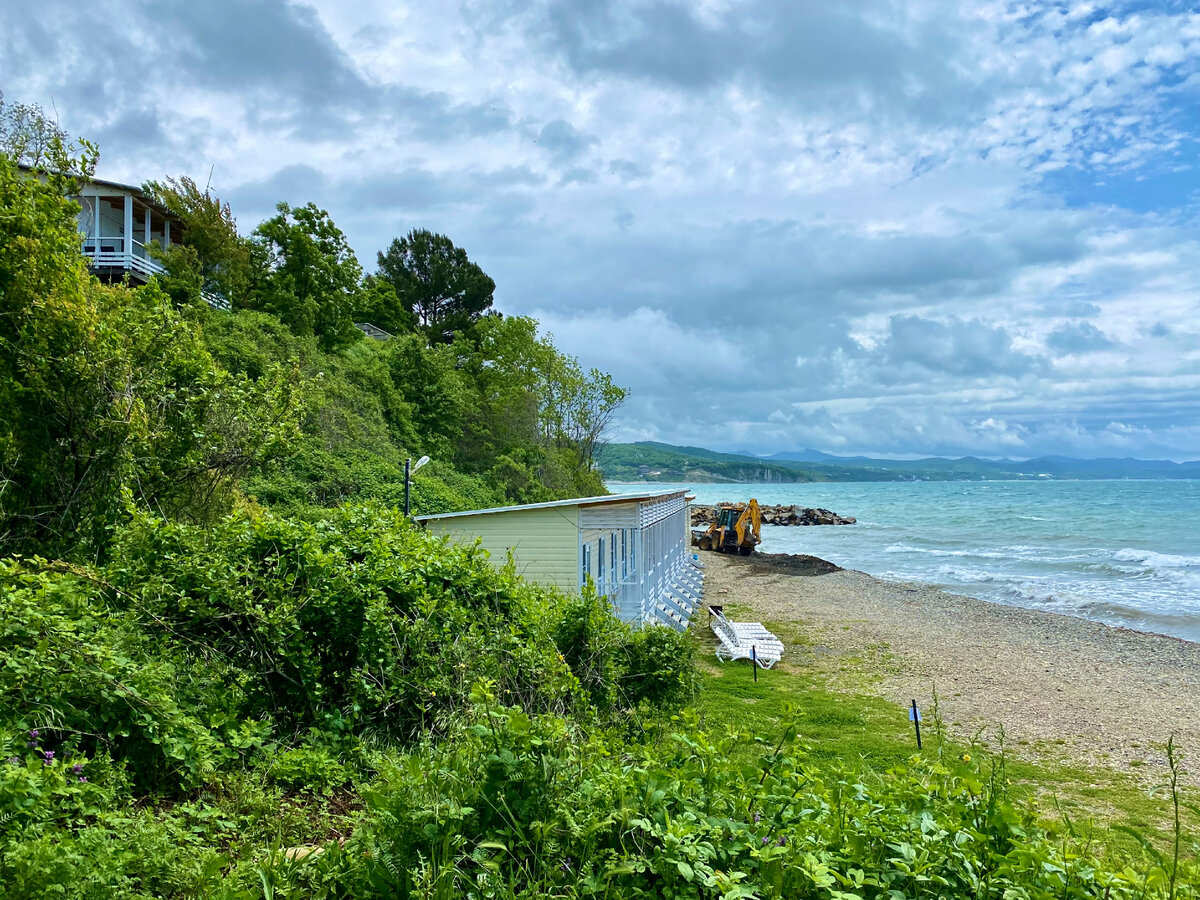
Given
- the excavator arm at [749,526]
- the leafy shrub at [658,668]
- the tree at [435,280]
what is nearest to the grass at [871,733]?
Answer: the leafy shrub at [658,668]

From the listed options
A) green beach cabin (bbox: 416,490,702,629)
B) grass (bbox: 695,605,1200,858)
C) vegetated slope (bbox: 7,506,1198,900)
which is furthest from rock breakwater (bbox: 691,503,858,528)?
vegetated slope (bbox: 7,506,1198,900)

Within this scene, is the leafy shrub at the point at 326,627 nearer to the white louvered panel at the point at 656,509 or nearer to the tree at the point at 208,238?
the white louvered panel at the point at 656,509

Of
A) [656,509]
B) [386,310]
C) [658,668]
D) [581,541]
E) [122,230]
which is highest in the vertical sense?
[386,310]

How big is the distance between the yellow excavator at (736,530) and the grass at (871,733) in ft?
85.0

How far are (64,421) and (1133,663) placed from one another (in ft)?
69.9

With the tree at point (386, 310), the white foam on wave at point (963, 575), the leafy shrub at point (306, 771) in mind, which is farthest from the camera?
the tree at point (386, 310)

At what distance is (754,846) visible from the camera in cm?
239

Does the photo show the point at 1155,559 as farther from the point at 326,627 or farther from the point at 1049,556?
the point at 326,627

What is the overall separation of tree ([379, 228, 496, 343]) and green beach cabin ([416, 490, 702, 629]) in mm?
36858

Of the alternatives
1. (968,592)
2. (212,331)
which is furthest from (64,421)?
(968,592)

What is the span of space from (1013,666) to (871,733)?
25.0 feet

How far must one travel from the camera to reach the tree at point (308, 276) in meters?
28.5

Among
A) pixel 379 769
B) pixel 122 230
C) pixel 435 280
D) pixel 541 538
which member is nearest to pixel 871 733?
pixel 541 538

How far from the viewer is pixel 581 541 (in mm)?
14055
